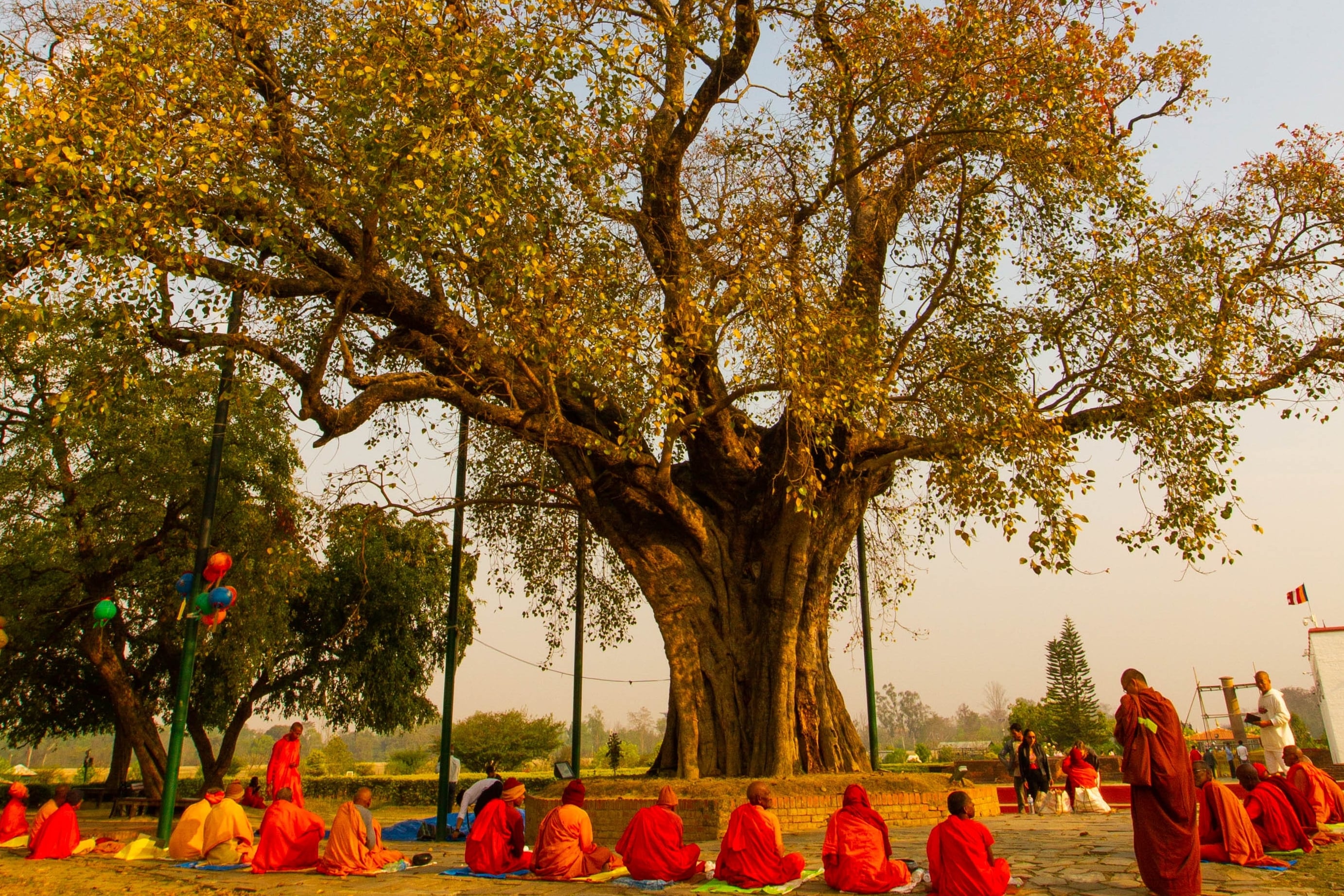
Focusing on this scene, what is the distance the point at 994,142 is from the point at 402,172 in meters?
7.61

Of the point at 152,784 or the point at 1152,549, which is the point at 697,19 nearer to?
the point at 1152,549

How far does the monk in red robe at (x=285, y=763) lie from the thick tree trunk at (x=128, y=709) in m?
7.76

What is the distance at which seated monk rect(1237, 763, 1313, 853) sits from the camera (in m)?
7.83

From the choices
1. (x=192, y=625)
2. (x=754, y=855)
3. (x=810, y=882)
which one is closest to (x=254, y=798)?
(x=192, y=625)

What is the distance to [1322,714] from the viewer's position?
31109 mm

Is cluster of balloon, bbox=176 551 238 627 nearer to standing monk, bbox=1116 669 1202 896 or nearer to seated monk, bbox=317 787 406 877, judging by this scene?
seated monk, bbox=317 787 406 877

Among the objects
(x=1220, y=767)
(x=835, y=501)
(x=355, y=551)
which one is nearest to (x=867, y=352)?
(x=835, y=501)

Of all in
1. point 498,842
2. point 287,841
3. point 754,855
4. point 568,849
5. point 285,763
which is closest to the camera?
point 754,855

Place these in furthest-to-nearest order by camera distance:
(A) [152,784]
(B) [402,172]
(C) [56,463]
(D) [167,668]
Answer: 1. (D) [167,668]
2. (A) [152,784]
3. (C) [56,463]
4. (B) [402,172]

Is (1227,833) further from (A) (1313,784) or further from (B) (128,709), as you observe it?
(B) (128,709)

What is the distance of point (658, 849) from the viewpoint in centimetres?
788

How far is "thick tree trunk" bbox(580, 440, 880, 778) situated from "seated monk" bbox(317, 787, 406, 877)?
4.20 meters

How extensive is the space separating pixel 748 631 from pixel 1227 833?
6.33 m

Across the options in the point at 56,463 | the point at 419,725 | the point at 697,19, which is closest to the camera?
the point at 697,19
